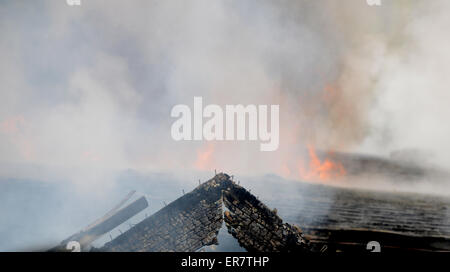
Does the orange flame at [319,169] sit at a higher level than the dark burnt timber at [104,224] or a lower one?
higher

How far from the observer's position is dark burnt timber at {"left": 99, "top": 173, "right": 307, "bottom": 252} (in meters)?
6.61

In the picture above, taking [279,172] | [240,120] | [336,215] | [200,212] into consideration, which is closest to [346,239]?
[336,215]

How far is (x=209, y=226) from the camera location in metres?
6.62

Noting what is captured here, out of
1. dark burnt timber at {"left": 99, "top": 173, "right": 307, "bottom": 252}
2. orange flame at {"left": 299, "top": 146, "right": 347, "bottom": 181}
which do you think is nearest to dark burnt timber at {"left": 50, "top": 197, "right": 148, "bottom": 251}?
dark burnt timber at {"left": 99, "top": 173, "right": 307, "bottom": 252}

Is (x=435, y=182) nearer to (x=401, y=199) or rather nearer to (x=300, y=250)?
(x=401, y=199)

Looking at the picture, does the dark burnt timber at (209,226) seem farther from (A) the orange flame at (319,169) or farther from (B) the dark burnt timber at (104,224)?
(A) the orange flame at (319,169)

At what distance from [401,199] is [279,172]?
5222mm

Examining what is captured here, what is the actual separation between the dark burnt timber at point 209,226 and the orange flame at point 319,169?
5506 mm

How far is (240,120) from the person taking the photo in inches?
433

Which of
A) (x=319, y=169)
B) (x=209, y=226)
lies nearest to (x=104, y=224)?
(x=209, y=226)

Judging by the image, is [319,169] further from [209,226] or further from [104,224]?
[104,224]

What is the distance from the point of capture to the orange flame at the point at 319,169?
12.3 metres

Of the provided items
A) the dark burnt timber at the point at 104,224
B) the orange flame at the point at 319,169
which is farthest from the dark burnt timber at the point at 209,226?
the orange flame at the point at 319,169
